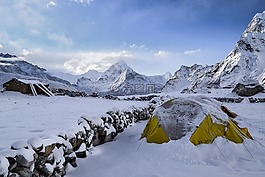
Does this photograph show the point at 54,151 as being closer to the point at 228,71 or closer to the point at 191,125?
the point at 191,125

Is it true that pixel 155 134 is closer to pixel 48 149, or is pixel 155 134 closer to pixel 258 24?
pixel 48 149

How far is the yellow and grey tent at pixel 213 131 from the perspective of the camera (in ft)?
19.6

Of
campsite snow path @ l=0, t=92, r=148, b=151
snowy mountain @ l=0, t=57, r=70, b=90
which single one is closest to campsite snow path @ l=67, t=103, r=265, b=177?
campsite snow path @ l=0, t=92, r=148, b=151

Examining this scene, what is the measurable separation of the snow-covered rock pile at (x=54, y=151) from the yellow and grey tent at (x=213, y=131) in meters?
2.61

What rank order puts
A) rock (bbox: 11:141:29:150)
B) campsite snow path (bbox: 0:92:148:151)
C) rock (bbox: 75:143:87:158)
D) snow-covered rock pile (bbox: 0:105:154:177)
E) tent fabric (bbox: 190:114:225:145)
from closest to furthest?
1. snow-covered rock pile (bbox: 0:105:154:177)
2. rock (bbox: 11:141:29:150)
3. campsite snow path (bbox: 0:92:148:151)
4. rock (bbox: 75:143:87:158)
5. tent fabric (bbox: 190:114:225:145)

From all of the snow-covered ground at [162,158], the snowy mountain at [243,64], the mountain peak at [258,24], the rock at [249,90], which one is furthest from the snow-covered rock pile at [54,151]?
the mountain peak at [258,24]

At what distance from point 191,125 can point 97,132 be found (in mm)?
2647

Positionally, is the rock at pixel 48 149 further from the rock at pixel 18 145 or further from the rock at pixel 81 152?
the rock at pixel 81 152

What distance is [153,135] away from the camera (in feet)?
21.7

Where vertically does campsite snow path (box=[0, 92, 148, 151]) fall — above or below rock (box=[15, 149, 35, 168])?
above

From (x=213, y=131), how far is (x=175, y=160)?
4.97 ft

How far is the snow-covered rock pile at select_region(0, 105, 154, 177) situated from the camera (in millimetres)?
3074

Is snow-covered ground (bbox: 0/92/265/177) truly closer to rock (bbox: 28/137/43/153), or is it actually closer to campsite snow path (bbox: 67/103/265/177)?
campsite snow path (bbox: 67/103/265/177)

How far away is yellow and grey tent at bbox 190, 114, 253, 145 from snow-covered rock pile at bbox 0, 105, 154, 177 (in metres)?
2.61
